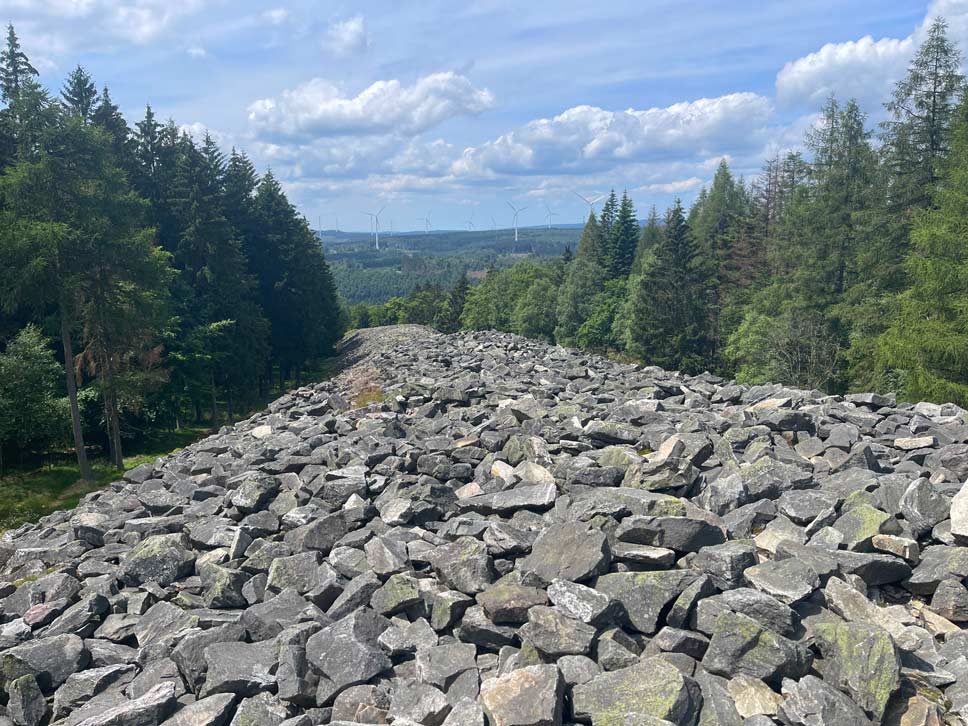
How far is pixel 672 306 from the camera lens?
56.6m

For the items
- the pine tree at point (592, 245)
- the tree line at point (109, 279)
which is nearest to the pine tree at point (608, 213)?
the pine tree at point (592, 245)

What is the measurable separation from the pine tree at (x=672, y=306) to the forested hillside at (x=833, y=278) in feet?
0.36

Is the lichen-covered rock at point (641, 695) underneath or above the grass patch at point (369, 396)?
above

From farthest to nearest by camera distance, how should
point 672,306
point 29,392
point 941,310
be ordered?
point 672,306
point 29,392
point 941,310

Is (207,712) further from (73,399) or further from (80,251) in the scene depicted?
(80,251)

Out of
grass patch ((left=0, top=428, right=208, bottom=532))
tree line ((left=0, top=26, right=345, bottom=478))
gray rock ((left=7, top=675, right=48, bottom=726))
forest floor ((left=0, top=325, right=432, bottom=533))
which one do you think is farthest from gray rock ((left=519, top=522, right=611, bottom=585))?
tree line ((left=0, top=26, right=345, bottom=478))

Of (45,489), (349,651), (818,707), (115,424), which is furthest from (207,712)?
(115,424)

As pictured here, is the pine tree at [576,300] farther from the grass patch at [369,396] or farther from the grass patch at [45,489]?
the grass patch at [369,396]

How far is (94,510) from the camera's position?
1227 cm

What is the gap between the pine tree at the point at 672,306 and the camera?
5566 cm

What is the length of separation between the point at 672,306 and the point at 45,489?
155 feet

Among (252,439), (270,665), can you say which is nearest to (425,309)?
(252,439)

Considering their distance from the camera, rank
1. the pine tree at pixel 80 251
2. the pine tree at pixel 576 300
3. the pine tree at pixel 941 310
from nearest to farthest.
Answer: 1. the pine tree at pixel 80 251
2. the pine tree at pixel 941 310
3. the pine tree at pixel 576 300

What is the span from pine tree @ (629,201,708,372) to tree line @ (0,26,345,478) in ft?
106
